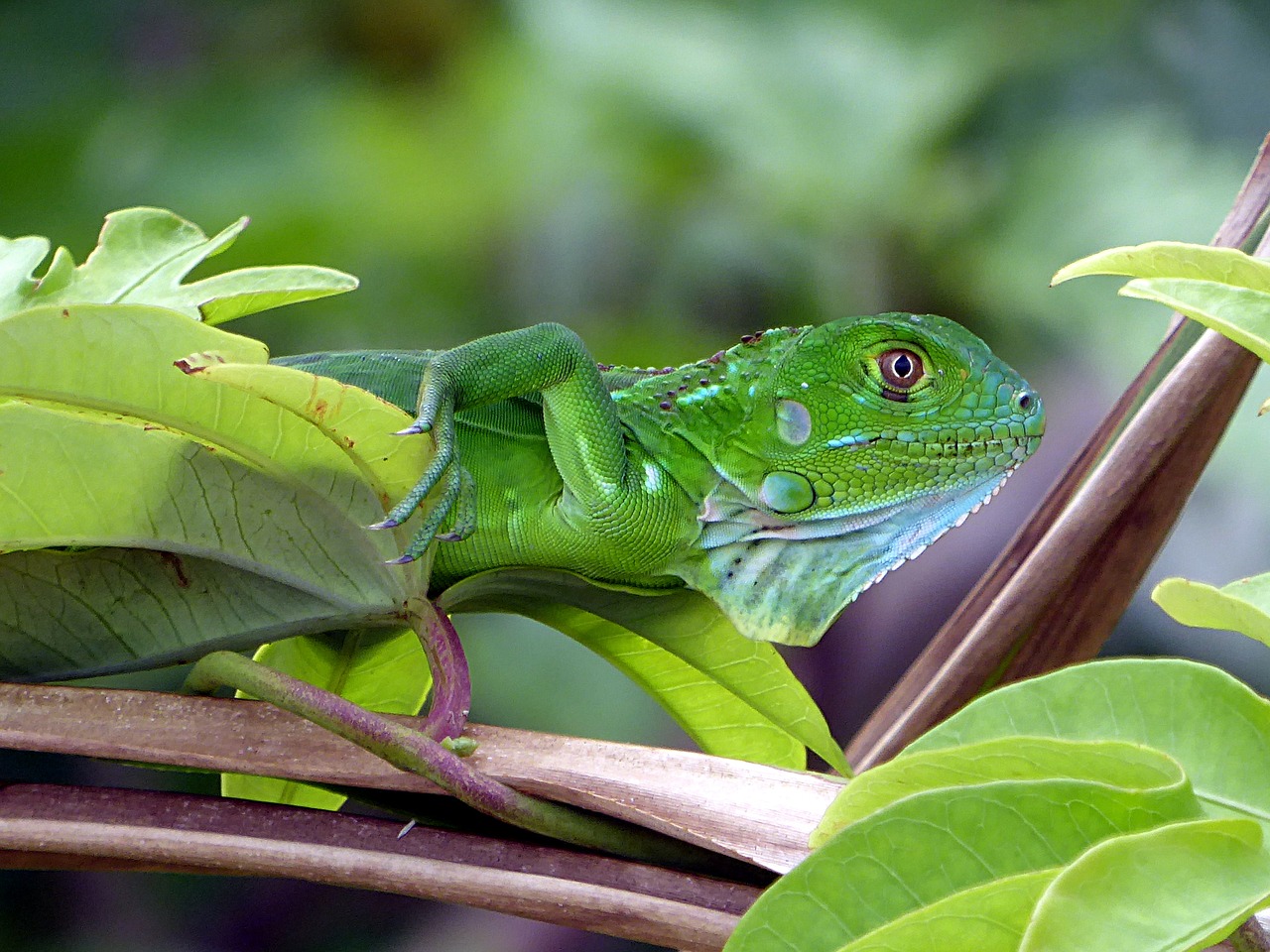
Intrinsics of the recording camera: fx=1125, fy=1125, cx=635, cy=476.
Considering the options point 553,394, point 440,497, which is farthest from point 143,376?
point 553,394

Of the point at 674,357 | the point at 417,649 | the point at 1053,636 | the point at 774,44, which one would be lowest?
the point at 674,357

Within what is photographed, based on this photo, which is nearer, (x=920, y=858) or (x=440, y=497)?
(x=920, y=858)

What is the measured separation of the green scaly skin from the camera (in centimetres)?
80

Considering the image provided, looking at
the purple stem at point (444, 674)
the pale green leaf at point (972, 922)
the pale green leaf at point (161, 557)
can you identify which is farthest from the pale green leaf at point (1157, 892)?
the pale green leaf at point (161, 557)

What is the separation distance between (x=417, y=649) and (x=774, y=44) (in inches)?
94.8

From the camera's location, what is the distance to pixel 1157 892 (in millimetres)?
337

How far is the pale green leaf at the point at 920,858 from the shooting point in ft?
1.18

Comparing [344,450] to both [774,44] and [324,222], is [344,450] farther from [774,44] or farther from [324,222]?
[774,44]

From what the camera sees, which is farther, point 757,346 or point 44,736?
point 757,346

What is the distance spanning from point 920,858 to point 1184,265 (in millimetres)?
301

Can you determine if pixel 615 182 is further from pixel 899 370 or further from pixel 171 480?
pixel 171 480

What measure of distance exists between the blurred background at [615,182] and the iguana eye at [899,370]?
137 cm

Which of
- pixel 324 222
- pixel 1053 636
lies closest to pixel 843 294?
pixel 324 222

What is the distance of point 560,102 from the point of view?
104 inches
